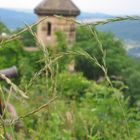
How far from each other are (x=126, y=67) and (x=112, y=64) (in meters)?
2.58

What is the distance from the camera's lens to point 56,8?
29.5m

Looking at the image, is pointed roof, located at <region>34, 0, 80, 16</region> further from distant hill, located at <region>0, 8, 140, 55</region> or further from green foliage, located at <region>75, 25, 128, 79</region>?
green foliage, located at <region>75, 25, 128, 79</region>

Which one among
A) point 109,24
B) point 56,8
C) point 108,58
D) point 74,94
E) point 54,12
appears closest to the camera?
point 109,24

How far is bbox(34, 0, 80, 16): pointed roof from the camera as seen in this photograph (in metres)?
29.5

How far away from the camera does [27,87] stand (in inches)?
35.6

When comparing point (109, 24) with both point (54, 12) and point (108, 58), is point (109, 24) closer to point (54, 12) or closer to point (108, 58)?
point (54, 12)

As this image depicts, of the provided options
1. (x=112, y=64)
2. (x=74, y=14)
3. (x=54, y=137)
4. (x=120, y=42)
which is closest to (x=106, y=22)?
(x=54, y=137)

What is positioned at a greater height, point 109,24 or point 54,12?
point 109,24

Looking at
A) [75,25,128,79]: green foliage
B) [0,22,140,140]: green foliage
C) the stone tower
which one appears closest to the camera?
[0,22,140,140]: green foliage

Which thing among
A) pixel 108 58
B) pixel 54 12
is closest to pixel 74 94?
pixel 54 12

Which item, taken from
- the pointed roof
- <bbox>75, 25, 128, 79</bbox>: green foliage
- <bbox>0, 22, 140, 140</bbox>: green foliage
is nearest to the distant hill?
<bbox>0, 22, 140, 140</bbox>: green foliage

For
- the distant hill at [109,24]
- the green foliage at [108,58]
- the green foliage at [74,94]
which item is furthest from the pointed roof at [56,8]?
the green foliage at [108,58]

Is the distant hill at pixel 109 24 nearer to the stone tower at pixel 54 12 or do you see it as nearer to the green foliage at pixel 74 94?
the green foliage at pixel 74 94

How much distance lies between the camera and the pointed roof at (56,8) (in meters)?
29.5
